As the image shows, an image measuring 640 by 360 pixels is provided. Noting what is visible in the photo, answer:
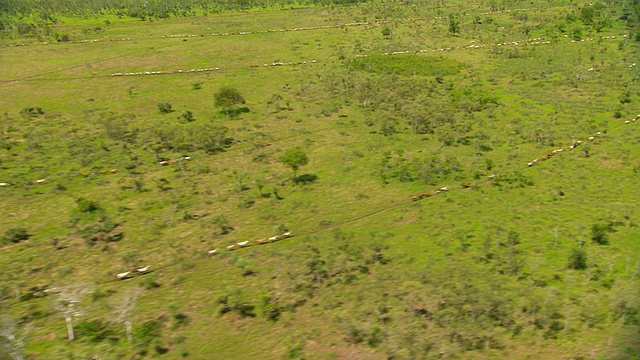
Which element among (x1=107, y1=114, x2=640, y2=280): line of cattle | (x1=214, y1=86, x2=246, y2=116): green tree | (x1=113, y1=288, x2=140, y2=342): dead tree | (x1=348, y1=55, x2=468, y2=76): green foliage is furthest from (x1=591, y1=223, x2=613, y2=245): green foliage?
(x1=348, y1=55, x2=468, y2=76): green foliage

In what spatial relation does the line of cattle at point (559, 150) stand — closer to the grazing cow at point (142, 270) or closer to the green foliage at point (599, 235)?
the green foliage at point (599, 235)

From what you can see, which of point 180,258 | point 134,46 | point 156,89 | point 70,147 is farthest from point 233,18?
point 180,258

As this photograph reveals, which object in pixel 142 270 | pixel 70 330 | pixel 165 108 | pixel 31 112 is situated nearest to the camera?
pixel 70 330

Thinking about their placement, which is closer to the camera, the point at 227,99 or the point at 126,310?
the point at 126,310

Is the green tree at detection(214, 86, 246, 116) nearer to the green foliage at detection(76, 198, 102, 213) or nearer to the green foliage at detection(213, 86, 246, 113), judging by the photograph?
the green foliage at detection(213, 86, 246, 113)

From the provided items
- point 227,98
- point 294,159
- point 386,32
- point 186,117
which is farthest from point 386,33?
point 294,159

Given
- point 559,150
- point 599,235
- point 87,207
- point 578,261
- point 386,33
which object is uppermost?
point 386,33

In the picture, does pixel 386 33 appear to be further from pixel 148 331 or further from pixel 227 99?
pixel 148 331

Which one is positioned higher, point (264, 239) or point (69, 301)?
point (69, 301)
